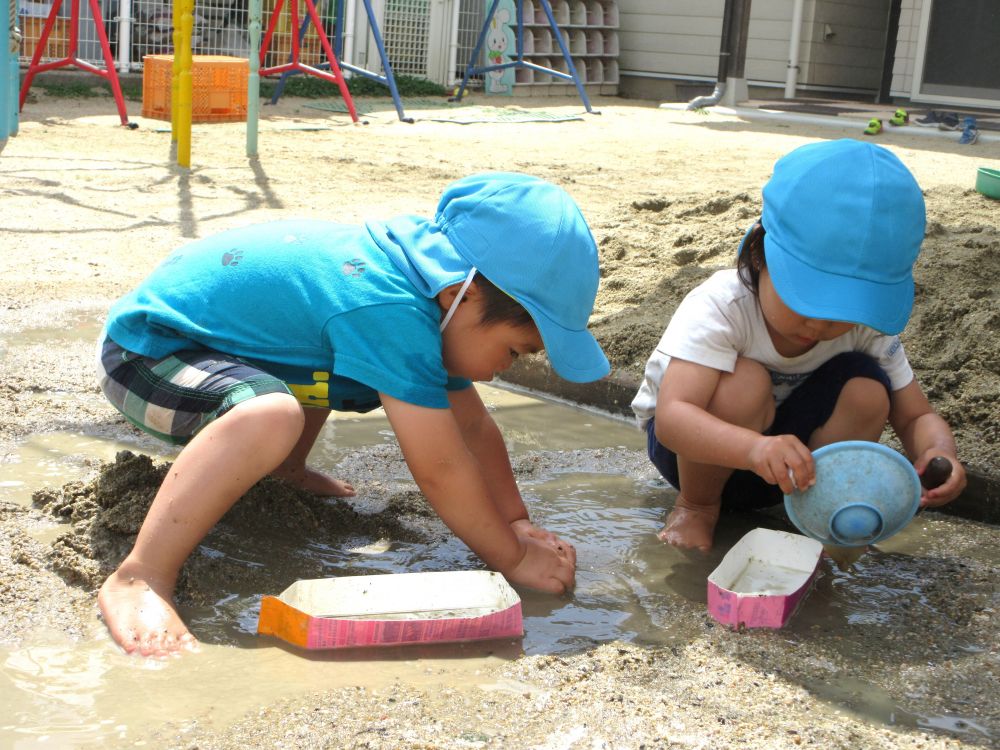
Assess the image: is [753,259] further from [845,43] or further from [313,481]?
[845,43]

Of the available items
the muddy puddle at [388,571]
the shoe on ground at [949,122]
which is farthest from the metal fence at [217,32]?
the muddy puddle at [388,571]

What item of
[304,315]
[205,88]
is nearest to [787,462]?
[304,315]

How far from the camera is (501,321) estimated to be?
2033mm

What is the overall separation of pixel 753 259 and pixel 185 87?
4.54m

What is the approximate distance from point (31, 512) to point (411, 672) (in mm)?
918

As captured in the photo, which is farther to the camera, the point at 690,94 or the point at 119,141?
the point at 690,94

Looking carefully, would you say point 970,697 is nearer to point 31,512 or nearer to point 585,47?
point 31,512

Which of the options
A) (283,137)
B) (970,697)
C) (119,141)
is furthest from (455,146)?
(970,697)

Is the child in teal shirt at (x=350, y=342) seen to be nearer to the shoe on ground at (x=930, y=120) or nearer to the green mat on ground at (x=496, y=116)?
the green mat on ground at (x=496, y=116)

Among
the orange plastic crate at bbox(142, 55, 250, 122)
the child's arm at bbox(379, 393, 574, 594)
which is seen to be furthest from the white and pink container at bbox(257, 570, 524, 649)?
the orange plastic crate at bbox(142, 55, 250, 122)

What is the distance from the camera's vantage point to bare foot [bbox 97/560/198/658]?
1744 mm

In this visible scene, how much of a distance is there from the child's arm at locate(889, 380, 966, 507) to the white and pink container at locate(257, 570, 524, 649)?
887mm

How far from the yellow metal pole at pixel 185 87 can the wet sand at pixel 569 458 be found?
16 cm

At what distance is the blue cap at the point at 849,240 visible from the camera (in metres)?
2.05
